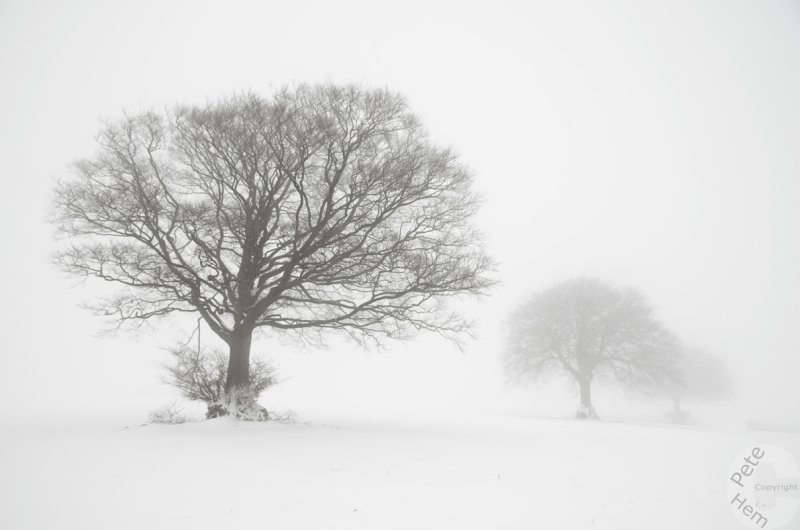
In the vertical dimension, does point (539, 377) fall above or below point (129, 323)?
below

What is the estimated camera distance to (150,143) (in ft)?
40.6

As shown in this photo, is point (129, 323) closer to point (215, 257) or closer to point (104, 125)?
point (215, 257)

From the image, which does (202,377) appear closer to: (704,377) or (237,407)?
(237,407)

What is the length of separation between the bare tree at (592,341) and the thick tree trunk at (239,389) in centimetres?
2248

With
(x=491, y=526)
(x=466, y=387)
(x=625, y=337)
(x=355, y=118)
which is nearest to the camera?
(x=491, y=526)

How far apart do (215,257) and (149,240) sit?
1.89m

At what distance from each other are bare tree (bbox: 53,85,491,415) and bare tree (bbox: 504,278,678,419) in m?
18.8

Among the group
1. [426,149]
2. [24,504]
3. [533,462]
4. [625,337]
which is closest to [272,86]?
[426,149]

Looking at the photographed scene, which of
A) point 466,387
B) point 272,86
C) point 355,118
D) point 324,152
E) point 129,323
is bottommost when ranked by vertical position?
point 466,387

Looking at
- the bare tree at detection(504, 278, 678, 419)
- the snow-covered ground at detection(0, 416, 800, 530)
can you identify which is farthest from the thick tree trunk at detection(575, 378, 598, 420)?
the snow-covered ground at detection(0, 416, 800, 530)

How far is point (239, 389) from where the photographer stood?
1204 cm

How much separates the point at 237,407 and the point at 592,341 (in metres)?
25.0

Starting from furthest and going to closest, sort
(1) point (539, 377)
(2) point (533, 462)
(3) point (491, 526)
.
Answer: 1. (1) point (539, 377)
2. (2) point (533, 462)
3. (3) point (491, 526)

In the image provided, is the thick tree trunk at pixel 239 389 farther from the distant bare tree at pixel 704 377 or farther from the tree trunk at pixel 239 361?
the distant bare tree at pixel 704 377
